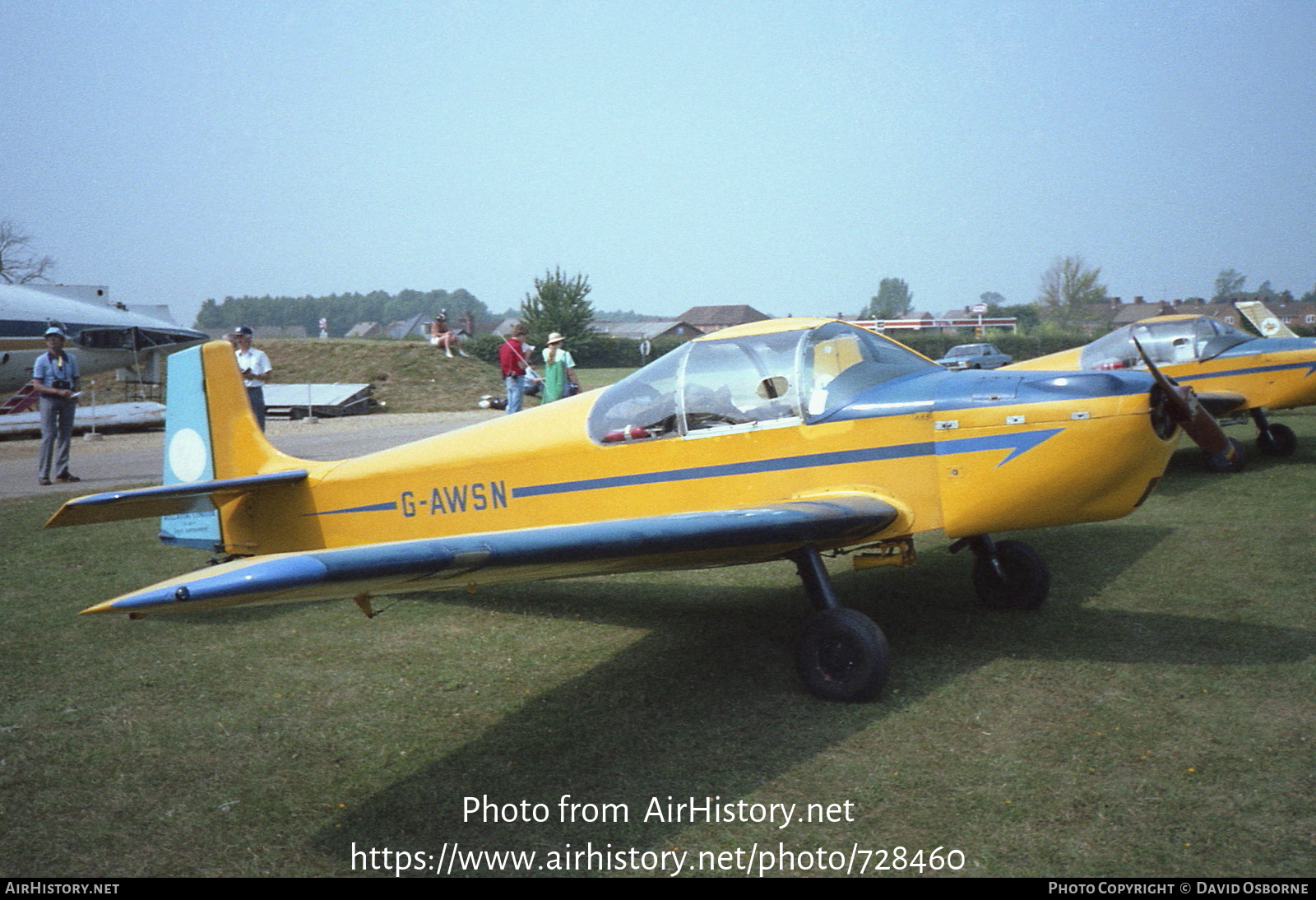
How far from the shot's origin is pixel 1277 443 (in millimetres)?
11102

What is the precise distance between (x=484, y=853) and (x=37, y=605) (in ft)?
15.2

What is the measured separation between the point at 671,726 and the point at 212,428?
399 centimetres

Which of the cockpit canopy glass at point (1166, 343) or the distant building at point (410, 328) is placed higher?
the distant building at point (410, 328)

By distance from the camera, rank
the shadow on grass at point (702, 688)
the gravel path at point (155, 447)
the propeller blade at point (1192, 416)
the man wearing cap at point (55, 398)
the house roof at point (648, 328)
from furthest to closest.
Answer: the house roof at point (648, 328)
the gravel path at point (155, 447)
the man wearing cap at point (55, 398)
the propeller blade at point (1192, 416)
the shadow on grass at point (702, 688)

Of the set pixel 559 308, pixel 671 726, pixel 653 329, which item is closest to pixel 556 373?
pixel 671 726

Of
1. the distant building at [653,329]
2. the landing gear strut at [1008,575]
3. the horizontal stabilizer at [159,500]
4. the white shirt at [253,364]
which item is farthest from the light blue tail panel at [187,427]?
the distant building at [653,329]

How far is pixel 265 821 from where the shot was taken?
10.5 ft

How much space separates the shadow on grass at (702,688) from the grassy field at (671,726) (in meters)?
0.02

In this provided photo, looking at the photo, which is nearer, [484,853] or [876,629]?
[484,853]

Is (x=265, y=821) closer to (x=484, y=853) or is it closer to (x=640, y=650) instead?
(x=484, y=853)

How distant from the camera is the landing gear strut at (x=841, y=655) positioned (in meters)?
4.07

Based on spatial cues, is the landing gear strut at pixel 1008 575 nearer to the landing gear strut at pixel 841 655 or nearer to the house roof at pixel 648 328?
the landing gear strut at pixel 841 655

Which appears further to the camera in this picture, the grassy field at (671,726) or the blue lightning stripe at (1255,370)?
the blue lightning stripe at (1255,370)

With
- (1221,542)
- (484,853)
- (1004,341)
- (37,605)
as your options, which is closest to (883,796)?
(484,853)
